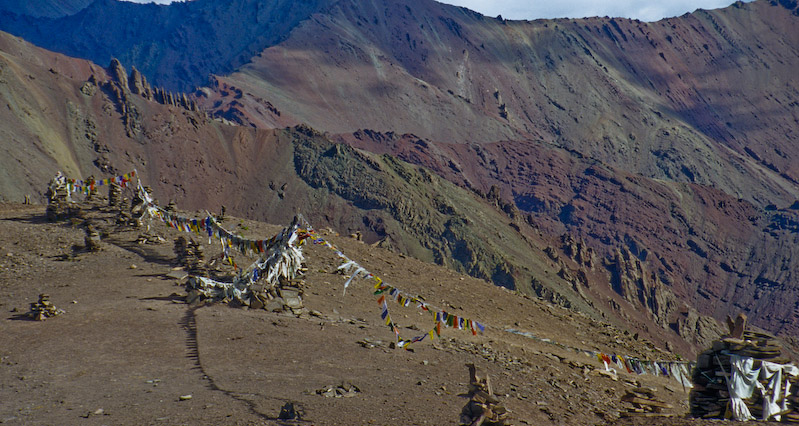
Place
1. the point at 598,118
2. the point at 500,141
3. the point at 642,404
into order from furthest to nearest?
the point at 598,118 → the point at 500,141 → the point at 642,404

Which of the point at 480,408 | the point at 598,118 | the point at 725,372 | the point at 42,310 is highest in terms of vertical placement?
the point at 598,118

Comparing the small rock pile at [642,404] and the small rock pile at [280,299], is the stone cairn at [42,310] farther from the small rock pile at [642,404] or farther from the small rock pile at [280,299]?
the small rock pile at [642,404]

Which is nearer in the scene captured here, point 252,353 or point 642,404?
point 252,353

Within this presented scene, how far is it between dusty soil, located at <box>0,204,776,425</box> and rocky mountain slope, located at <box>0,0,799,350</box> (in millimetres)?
36429

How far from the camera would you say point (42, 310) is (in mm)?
18594

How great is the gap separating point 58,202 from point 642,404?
2199 centimetres

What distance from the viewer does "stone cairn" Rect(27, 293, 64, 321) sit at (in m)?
18.5

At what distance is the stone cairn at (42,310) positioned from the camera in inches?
730

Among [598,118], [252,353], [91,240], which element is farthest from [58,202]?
[598,118]

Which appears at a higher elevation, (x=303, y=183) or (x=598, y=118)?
(x=598, y=118)

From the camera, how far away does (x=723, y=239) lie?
111500 mm

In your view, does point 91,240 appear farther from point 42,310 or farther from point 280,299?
point 280,299

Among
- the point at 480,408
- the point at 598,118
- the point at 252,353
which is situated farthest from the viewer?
the point at 598,118

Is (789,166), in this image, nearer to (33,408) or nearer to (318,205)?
(318,205)
